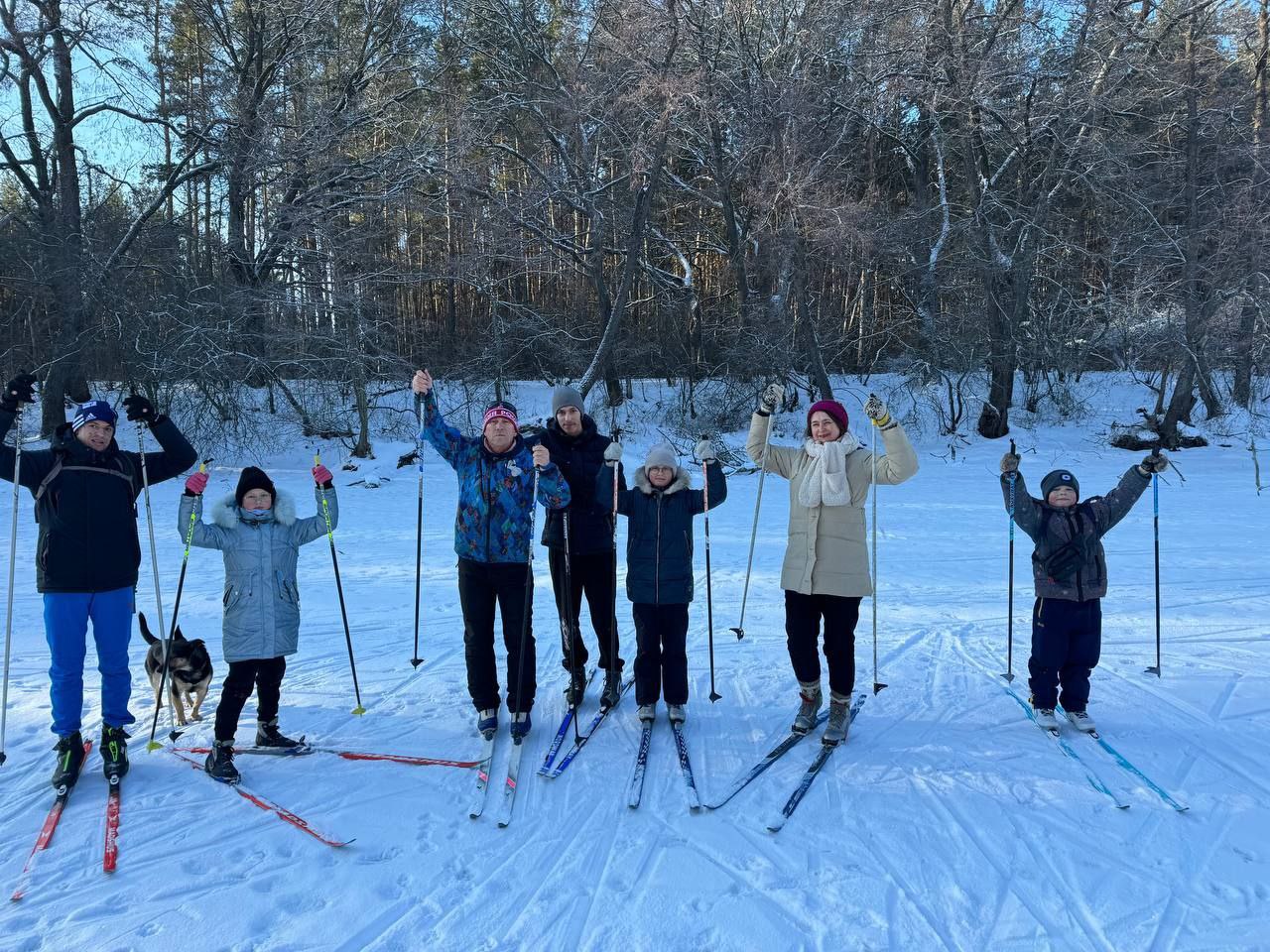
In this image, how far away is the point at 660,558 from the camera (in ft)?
13.8

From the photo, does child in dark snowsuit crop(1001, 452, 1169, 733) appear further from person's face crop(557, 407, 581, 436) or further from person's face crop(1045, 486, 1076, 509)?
person's face crop(557, 407, 581, 436)

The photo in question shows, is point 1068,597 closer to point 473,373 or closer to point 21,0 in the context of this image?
point 473,373

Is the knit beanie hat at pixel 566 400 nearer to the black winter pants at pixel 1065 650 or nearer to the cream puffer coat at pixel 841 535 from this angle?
the cream puffer coat at pixel 841 535

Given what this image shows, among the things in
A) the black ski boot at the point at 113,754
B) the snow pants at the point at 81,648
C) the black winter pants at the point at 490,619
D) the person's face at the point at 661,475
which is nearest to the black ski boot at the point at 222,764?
the black ski boot at the point at 113,754

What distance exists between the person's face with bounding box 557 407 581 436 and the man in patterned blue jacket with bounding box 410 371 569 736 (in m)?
0.39

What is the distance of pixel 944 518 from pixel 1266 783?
24.4ft

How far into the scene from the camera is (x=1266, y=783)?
12.1 ft

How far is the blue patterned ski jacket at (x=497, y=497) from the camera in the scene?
4.10m

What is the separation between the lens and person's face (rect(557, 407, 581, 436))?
463 cm

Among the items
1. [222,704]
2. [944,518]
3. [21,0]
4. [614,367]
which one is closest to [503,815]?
[222,704]

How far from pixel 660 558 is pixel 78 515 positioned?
9.14 ft

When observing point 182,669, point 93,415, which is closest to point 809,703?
point 182,669

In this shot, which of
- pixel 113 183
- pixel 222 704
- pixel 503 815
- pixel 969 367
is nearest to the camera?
pixel 503 815

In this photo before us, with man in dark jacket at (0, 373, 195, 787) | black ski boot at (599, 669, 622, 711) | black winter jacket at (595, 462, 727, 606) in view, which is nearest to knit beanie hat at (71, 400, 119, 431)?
man in dark jacket at (0, 373, 195, 787)
